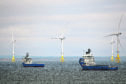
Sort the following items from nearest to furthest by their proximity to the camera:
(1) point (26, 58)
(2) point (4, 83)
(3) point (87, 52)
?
1. (2) point (4, 83)
2. (3) point (87, 52)
3. (1) point (26, 58)

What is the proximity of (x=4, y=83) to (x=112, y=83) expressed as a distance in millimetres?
29505

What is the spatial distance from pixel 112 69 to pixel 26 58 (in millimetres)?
60334

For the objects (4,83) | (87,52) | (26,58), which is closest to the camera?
(4,83)

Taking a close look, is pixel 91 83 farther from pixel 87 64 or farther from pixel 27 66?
pixel 27 66

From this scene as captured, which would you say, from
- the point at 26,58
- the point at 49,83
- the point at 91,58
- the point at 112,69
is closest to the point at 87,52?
the point at 91,58

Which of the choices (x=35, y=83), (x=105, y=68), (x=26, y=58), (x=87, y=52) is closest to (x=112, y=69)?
(x=105, y=68)

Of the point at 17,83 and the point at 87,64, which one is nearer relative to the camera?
the point at 17,83

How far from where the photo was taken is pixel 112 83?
87625 millimetres

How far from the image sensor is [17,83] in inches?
3425

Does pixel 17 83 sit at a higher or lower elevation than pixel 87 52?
lower

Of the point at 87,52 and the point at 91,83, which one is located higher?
the point at 87,52

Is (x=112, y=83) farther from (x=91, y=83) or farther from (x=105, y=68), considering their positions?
(x=105, y=68)

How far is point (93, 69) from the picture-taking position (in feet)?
497

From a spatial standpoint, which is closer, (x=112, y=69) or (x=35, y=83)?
(x=35, y=83)
